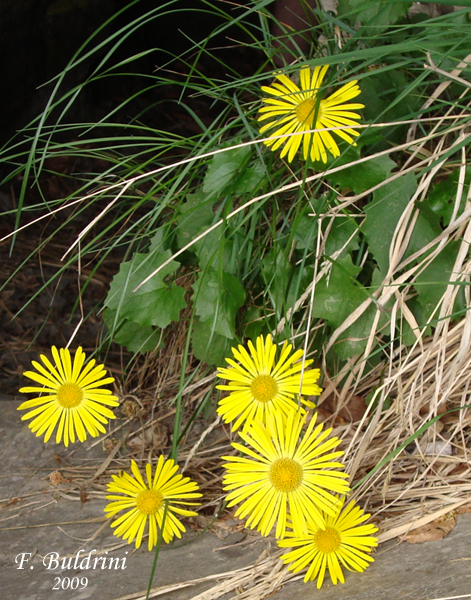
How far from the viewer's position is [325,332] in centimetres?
130

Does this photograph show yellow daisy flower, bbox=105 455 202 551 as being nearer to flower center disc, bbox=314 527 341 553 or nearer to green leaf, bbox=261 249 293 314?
flower center disc, bbox=314 527 341 553

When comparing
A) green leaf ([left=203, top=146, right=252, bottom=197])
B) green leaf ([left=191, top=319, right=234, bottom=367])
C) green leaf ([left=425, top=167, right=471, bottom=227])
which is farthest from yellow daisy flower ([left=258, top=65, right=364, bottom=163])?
green leaf ([left=191, top=319, right=234, bottom=367])

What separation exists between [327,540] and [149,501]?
350 mm

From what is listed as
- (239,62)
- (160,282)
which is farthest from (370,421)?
(239,62)

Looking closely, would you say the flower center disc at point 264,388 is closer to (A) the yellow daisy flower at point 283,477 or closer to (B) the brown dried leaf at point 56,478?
(A) the yellow daisy flower at point 283,477

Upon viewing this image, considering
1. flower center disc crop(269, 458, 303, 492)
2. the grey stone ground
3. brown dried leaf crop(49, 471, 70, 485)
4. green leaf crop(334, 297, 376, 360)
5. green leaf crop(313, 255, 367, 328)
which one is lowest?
the grey stone ground

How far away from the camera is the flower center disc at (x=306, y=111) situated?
1111 mm

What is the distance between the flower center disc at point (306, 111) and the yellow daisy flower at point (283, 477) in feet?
1.87

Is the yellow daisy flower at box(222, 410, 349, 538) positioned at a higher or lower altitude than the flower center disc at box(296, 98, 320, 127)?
lower

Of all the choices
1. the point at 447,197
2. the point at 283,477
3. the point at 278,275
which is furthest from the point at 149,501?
the point at 447,197

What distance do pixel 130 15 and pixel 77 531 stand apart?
8.62 feet

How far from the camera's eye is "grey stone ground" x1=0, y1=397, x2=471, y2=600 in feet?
3.11

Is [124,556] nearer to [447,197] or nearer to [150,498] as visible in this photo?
[150,498]

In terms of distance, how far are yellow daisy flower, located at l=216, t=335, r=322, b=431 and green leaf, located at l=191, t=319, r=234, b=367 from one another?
198mm
